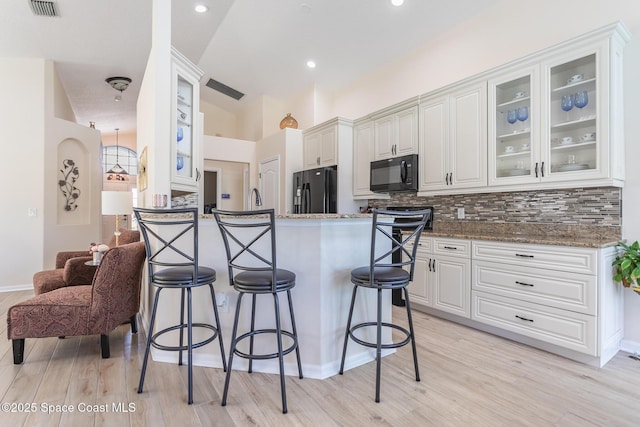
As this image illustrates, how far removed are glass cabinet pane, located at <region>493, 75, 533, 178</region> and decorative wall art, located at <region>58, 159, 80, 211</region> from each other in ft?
19.5

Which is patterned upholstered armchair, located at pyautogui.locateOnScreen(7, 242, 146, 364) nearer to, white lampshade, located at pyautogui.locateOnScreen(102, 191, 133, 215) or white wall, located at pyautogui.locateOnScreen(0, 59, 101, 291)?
white lampshade, located at pyautogui.locateOnScreen(102, 191, 133, 215)

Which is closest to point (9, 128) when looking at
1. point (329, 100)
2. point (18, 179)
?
point (18, 179)

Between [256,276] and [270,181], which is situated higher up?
[270,181]

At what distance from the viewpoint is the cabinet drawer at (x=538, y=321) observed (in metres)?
2.31

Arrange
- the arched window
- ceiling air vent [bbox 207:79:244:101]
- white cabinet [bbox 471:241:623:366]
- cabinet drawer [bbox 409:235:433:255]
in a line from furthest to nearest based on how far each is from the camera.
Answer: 1. the arched window
2. ceiling air vent [bbox 207:79:244:101]
3. cabinet drawer [bbox 409:235:433:255]
4. white cabinet [bbox 471:241:623:366]

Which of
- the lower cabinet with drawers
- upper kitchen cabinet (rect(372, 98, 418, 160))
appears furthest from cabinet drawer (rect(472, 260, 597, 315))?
upper kitchen cabinet (rect(372, 98, 418, 160))

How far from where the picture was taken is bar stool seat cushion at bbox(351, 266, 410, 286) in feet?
6.35

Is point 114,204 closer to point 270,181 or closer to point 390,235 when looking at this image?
point 270,181

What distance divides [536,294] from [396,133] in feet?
7.81

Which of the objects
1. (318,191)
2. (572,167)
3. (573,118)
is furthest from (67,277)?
(573,118)

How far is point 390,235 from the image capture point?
2258mm

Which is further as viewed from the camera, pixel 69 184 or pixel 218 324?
pixel 69 184

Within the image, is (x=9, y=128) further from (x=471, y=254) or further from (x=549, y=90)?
(x=549, y=90)

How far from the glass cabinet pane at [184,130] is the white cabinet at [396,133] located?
2.37 m
